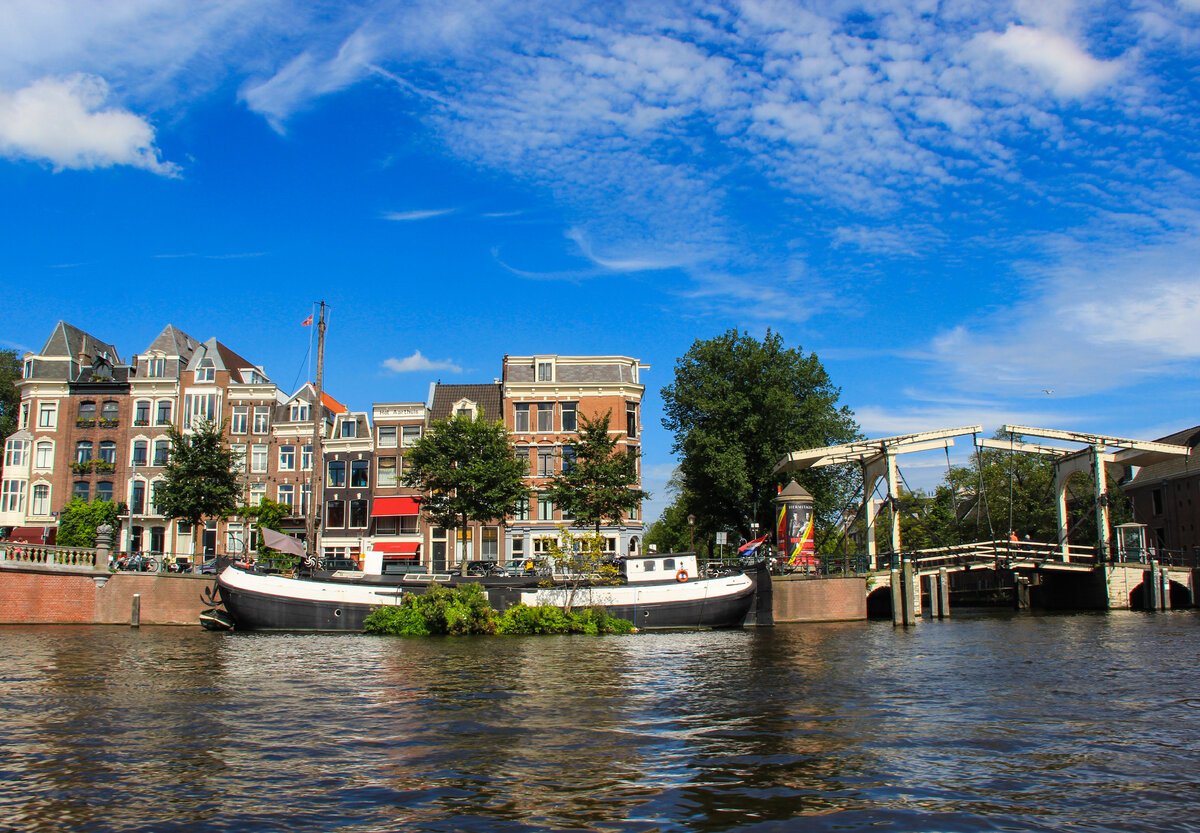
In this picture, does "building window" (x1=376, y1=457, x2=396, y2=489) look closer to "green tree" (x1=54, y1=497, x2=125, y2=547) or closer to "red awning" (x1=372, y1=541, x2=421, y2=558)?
"red awning" (x1=372, y1=541, x2=421, y2=558)

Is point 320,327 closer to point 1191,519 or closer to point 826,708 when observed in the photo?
point 826,708

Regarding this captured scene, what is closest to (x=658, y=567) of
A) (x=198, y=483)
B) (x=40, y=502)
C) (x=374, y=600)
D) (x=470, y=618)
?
(x=470, y=618)

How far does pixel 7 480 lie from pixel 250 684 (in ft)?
162

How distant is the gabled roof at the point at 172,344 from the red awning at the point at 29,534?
536 inches

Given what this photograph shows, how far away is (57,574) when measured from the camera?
3816 centimetres

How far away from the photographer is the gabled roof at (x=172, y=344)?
6231cm

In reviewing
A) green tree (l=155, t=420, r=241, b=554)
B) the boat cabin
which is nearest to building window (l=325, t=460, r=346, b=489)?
green tree (l=155, t=420, r=241, b=554)

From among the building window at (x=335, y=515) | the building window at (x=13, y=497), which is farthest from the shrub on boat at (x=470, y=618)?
the building window at (x=13, y=497)

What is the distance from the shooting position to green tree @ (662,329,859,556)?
177ft

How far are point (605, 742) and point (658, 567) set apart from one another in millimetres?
23174

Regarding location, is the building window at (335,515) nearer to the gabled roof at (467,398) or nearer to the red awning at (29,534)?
the gabled roof at (467,398)

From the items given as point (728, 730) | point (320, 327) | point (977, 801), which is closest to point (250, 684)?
point (728, 730)

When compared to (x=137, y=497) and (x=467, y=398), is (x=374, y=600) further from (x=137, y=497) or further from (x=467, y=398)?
(x=137, y=497)

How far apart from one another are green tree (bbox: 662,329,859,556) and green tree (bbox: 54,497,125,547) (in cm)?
3644
